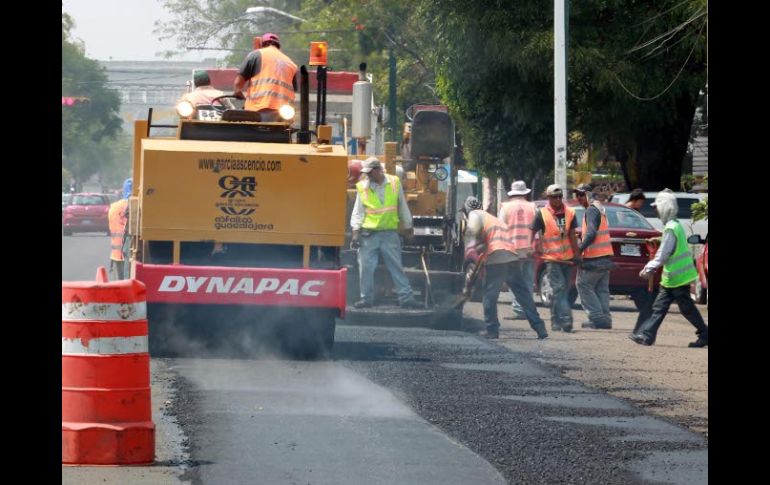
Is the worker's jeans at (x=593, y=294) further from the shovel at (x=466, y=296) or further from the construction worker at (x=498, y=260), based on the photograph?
the shovel at (x=466, y=296)

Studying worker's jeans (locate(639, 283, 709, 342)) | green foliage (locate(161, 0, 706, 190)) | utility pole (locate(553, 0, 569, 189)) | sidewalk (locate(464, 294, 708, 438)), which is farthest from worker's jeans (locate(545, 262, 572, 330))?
green foliage (locate(161, 0, 706, 190))

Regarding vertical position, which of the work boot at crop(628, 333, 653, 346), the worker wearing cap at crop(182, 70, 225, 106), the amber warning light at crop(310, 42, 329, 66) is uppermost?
the amber warning light at crop(310, 42, 329, 66)

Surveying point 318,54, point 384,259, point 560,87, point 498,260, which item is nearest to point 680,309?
point 498,260

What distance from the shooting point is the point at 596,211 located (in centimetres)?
1861

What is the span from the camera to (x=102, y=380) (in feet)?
26.3

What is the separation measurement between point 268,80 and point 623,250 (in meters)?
8.89

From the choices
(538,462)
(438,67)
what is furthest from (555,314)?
(438,67)

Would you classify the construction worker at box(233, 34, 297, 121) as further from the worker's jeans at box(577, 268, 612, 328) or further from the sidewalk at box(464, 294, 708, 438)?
the worker's jeans at box(577, 268, 612, 328)

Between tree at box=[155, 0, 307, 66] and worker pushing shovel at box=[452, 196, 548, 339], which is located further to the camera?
tree at box=[155, 0, 307, 66]

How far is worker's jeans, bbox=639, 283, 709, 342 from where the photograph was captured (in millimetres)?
15859

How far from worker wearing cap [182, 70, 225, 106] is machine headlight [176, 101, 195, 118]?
0.27m

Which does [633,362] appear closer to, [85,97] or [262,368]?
[262,368]
